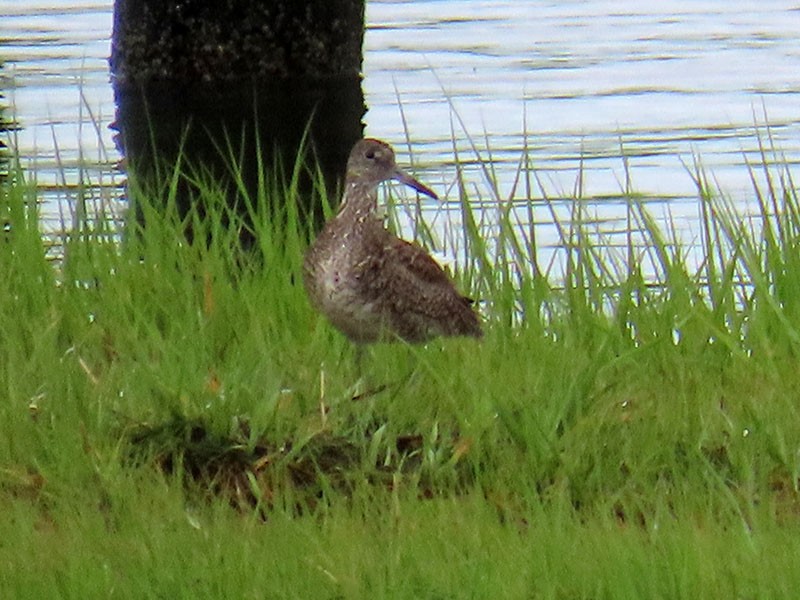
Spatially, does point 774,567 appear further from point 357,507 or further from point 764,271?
point 764,271

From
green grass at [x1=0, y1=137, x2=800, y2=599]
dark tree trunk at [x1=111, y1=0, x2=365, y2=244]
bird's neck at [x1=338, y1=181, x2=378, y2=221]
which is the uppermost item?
dark tree trunk at [x1=111, y1=0, x2=365, y2=244]

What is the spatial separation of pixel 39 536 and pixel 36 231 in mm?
3076

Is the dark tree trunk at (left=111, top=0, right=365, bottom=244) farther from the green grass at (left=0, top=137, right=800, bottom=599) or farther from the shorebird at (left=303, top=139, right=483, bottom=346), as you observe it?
the shorebird at (left=303, top=139, right=483, bottom=346)

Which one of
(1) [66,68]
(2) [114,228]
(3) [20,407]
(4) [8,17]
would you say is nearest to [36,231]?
(2) [114,228]

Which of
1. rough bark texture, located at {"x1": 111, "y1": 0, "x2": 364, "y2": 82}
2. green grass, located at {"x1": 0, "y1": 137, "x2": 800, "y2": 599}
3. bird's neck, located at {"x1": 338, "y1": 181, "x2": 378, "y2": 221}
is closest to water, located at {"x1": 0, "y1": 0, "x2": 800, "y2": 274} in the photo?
rough bark texture, located at {"x1": 111, "y1": 0, "x2": 364, "y2": 82}

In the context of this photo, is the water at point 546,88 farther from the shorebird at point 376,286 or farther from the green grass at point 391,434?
the shorebird at point 376,286

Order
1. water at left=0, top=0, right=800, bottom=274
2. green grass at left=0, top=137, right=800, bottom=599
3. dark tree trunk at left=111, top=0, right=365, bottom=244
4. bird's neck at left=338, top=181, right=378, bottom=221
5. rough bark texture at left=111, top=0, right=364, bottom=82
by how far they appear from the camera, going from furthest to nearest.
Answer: rough bark texture at left=111, top=0, right=364, bottom=82
dark tree trunk at left=111, top=0, right=365, bottom=244
water at left=0, top=0, right=800, bottom=274
bird's neck at left=338, top=181, right=378, bottom=221
green grass at left=0, top=137, right=800, bottom=599

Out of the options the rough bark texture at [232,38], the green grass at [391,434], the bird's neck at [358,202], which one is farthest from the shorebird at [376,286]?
the rough bark texture at [232,38]

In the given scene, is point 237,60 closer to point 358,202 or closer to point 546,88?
point 546,88

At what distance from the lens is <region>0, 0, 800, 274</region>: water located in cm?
1122

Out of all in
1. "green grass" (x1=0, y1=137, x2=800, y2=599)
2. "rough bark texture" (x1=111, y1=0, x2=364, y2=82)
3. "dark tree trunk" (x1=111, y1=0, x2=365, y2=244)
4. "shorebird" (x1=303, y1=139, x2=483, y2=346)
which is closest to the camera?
"green grass" (x1=0, y1=137, x2=800, y2=599)

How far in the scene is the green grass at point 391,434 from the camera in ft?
15.6

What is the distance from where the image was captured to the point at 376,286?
6.57m

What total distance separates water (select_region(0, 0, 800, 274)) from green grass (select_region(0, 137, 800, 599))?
1738mm
